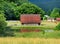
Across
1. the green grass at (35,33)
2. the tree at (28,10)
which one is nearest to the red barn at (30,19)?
the green grass at (35,33)

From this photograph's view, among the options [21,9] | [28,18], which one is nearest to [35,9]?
[21,9]

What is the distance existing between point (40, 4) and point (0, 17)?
6936 centimetres

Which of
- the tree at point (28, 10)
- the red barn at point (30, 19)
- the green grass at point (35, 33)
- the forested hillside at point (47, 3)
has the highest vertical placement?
the green grass at point (35, 33)

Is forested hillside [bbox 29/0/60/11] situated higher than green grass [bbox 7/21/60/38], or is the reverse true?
green grass [bbox 7/21/60/38]

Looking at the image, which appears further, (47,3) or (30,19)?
(47,3)

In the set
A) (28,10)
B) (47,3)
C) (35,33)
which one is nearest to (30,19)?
(35,33)

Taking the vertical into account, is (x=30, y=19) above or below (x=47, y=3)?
above

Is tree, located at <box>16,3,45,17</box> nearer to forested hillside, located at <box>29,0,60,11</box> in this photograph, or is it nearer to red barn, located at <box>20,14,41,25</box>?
red barn, located at <box>20,14,41,25</box>

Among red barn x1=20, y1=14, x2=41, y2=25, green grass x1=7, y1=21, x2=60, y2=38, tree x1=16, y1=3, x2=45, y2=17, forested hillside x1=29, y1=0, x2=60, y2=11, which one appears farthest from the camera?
forested hillside x1=29, y1=0, x2=60, y2=11

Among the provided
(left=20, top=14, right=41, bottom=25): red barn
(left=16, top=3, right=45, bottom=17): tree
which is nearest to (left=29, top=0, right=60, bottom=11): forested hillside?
(left=16, top=3, right=45, bottom=17): tree

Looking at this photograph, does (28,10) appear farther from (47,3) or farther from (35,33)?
(35,33)

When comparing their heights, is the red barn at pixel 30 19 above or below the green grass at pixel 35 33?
below

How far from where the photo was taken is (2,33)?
1955cm

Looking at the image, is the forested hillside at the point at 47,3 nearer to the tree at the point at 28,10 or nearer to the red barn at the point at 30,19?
the tree at the point at 28,10
